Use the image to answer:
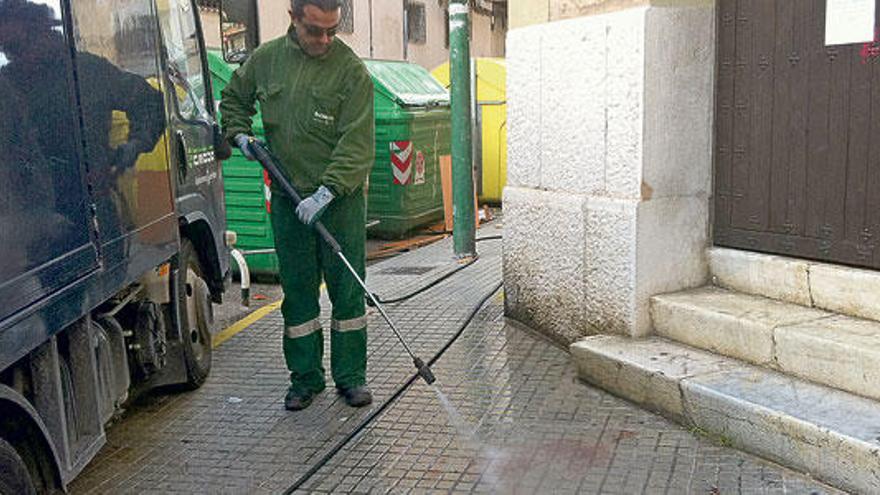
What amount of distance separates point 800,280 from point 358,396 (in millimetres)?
2335

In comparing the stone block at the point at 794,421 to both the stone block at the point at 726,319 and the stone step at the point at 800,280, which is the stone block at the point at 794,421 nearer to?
the stone block at the point at 726,319

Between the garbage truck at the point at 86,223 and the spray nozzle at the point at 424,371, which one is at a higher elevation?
the garbage truck at the point at 86,223

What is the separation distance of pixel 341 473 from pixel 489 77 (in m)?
9.95

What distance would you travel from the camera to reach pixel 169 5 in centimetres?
530

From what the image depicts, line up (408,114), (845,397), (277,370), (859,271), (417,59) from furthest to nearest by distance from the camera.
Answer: (417,59) < (408,114) < (277,370) < (859,271) < (845,397)

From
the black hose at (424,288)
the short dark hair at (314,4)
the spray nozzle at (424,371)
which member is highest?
the short dark hair at (314,4)

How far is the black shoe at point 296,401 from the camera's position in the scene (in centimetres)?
493

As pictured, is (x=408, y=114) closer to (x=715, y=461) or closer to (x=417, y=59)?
(x=715, y=461)

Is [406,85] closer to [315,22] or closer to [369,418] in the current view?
[315,22]

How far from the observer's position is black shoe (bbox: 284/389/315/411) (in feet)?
16.2

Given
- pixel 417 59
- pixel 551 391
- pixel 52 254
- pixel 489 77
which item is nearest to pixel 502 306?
pixel 551 391

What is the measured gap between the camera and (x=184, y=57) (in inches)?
221

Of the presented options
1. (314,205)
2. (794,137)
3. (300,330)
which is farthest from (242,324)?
(794,137)

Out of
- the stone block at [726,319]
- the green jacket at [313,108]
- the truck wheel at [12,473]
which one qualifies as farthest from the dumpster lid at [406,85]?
the truck wheel at [12,473]
